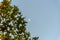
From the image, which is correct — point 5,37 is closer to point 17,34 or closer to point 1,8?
point 17,34

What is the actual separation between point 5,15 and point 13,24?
0.52m

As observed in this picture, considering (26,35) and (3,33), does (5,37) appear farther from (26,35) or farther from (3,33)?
(26,35)

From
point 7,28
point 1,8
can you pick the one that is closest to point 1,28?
point 7,28

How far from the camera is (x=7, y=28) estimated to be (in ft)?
27.2

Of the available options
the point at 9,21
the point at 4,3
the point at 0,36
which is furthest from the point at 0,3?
the point at 0,36

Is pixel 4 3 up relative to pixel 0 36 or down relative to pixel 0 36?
up

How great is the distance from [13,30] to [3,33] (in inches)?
18.5

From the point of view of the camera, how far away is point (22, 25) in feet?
28.1

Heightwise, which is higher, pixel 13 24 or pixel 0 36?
pixel 13 24

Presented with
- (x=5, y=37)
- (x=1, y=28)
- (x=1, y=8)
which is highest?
(x=1, y=8)

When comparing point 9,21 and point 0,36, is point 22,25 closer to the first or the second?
point 9,21

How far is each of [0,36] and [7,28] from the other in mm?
514

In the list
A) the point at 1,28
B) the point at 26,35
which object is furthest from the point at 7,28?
the point at 26,35

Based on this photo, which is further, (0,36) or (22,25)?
(22,25)
